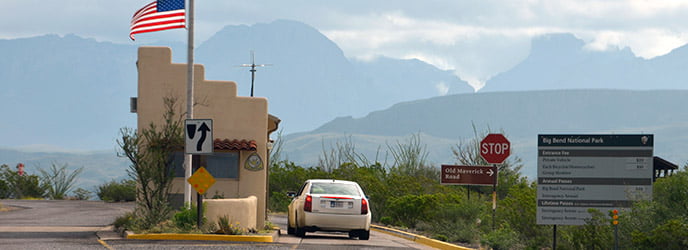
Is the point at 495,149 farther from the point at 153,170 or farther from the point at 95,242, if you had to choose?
the point at 95,242

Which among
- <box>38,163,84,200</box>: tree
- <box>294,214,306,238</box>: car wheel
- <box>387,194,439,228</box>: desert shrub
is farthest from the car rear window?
<box>38,163,84,200</box>: tree

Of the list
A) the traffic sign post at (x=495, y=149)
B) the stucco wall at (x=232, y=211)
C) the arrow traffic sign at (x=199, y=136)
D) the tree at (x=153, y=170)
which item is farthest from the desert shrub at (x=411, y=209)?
the arrow traffic sign at (x=199, y=136)

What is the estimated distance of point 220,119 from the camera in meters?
25.4

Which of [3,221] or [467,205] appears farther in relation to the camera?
[3,221]

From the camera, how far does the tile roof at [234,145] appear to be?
2494 centimetres

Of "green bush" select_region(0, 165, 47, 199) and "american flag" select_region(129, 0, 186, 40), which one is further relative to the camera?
"green bush" select_region(0, 165, 47, 199)

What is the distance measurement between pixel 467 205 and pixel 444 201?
2667mm

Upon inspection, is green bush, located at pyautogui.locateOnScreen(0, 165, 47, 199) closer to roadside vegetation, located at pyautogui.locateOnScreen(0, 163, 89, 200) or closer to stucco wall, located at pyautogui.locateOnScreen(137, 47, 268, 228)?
roadside vegetation, located at pyautogui.locateOnScreen(0, 163, 89, 200)

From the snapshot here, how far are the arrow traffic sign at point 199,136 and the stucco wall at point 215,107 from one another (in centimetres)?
418

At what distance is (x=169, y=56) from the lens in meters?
25.2

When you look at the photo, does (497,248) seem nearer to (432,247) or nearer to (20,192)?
(432,247)

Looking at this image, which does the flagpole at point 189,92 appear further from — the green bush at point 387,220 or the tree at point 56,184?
the tree at point 56,184

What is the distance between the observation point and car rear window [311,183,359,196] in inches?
886

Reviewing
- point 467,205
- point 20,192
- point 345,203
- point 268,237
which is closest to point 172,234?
point 268,237
